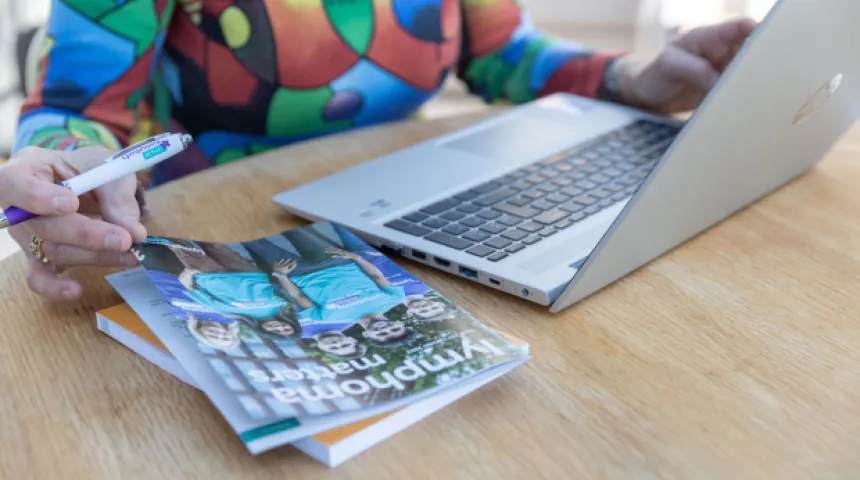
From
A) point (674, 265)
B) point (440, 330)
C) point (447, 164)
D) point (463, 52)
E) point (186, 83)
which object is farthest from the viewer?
point (463, 52)

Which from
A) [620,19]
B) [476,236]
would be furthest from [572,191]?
[620,19]

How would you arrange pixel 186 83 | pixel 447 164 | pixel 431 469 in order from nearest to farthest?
1. pixel 431 469
2. pixel 447 164
3. pixel 186 83

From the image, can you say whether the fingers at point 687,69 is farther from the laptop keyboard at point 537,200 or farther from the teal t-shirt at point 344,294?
the teal t-shirt at point 344,294

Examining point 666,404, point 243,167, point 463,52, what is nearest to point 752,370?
point 666,404

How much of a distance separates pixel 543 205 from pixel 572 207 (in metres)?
0.02

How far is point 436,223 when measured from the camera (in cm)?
69

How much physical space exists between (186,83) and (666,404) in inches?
29.8

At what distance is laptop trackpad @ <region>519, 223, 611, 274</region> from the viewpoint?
606mm

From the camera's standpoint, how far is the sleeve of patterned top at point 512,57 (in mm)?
1150

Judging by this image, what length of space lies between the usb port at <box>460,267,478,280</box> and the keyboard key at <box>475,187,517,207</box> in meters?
0.11

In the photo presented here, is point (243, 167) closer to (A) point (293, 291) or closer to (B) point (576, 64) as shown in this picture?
(A) point (293, 291)

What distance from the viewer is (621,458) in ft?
1.44

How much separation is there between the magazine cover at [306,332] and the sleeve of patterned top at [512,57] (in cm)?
60

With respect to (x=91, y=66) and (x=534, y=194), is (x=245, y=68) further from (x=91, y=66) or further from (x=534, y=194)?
(x=534, y=194)
